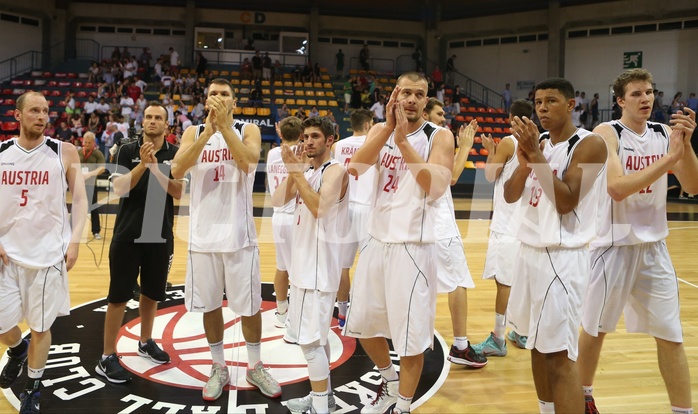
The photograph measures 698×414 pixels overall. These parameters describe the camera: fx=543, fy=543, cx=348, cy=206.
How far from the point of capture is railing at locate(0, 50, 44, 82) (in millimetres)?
25344

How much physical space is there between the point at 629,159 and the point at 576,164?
76cm

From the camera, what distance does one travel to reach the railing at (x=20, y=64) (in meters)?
25.3

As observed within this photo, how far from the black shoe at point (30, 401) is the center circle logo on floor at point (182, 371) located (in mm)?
127

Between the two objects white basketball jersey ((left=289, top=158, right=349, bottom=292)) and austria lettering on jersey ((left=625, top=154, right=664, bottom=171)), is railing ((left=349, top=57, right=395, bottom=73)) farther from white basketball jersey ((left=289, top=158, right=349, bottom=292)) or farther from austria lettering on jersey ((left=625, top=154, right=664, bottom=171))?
austria lettering on jersey ((left=625, top=154, right=664, bottom=171))

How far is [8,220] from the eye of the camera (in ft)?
13.1

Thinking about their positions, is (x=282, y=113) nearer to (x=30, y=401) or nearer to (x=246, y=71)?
(x=246, y=71)

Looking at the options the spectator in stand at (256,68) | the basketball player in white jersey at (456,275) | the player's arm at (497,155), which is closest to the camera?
the basketball player in white jersey at (456,275)

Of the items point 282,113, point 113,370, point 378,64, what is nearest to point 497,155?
point 113,370

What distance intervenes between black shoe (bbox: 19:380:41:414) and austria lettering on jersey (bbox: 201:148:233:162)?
2.05 metres

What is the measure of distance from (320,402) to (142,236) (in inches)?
83.4

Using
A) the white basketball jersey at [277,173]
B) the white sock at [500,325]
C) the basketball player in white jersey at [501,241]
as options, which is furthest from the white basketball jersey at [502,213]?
the white basketball jersey at [277,173]

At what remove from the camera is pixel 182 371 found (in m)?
4.77

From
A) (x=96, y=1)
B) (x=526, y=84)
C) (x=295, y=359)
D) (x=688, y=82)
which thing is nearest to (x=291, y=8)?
(x=96, y=1)

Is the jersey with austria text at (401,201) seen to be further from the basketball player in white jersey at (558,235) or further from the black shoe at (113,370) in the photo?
the black shoe at (113,370)
